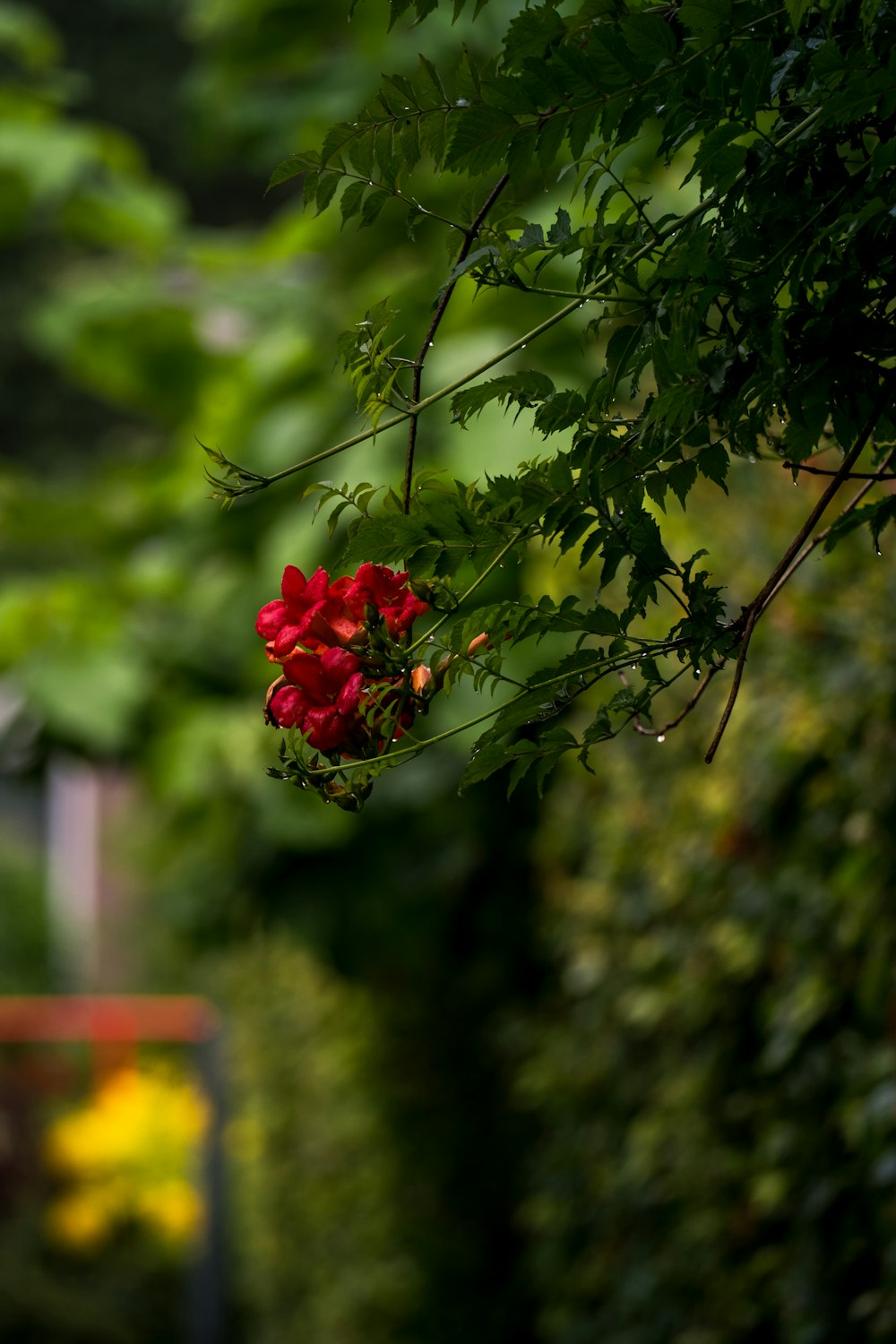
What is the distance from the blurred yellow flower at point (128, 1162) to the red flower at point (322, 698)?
7.07 meters

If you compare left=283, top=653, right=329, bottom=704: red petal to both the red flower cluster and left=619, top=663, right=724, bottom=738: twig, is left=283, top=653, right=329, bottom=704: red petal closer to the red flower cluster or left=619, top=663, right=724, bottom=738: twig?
the red flower cluster

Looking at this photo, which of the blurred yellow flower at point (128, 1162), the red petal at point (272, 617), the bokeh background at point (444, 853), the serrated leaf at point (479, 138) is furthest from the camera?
the blurred yellow flower at point (128, 1162)

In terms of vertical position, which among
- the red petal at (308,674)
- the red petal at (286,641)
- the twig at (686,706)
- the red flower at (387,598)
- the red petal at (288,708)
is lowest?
the twig at (686,706)

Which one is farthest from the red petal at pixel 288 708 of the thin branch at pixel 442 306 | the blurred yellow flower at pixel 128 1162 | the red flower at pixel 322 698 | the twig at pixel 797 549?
the blurred yellow flower at pixel 128 1162

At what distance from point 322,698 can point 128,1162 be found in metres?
7.23

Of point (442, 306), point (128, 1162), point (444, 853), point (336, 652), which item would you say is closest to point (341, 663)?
point (336, 652)

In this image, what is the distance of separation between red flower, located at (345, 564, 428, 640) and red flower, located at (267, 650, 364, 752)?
0.11 ft

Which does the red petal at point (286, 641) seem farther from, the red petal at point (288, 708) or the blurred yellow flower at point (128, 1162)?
the blurred yellow flower at point (128, 1162)

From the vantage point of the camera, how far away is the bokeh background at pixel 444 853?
76.1 inches

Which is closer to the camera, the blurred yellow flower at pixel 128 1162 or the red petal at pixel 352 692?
the red petal at pixel 352 692

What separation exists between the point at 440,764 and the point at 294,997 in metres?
3.00

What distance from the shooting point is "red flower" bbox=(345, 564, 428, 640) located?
86cm

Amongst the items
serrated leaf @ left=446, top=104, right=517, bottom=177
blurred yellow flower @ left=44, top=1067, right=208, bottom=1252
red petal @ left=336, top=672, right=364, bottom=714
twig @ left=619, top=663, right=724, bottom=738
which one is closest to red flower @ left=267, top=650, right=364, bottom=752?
red petal @ left=336, top=672, right=364, bottom=714

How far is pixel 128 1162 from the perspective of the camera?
753 centimetres
